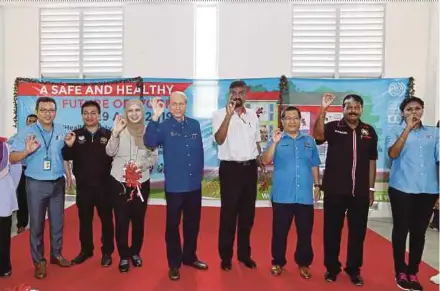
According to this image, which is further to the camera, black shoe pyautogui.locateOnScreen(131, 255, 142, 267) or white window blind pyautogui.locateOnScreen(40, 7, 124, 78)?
white window blind pyautogui.locateOnScreen(40, 7, 124, 78)

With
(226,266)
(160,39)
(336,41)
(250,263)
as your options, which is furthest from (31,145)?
(336,41)

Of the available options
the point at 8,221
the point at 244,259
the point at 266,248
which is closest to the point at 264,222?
the point at 266,248

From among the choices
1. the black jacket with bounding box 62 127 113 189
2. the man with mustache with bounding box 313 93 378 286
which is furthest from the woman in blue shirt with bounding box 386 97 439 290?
the black jacket with bounding box 62 127 113 189

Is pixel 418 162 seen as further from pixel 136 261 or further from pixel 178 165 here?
pixel 136 261

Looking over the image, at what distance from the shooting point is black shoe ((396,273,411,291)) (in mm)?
2868

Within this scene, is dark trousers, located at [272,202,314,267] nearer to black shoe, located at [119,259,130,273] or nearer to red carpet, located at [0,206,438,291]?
red carpet, located at [0,206,438,291]

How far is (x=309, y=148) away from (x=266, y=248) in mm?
1301

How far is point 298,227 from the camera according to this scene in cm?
305

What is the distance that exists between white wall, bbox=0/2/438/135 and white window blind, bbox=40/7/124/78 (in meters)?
0.16

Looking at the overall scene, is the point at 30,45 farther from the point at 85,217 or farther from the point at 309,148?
the point at 309,148

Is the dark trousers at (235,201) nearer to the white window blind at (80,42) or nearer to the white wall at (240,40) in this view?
the white wall at (240,40)

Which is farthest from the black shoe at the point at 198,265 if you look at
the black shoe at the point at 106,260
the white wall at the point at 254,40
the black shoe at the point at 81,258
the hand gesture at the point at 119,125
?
the white wall at the point at 254,40

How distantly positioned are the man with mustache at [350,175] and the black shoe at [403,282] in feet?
0.86

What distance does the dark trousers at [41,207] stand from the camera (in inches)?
119
